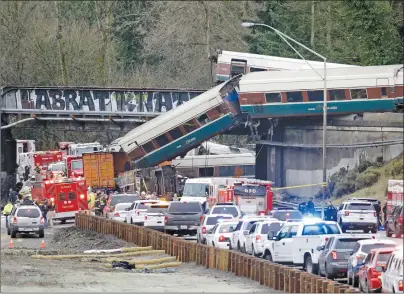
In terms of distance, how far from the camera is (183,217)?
48156mm

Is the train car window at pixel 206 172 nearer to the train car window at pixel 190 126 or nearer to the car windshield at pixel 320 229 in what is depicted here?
the train car window at pixel 190 126

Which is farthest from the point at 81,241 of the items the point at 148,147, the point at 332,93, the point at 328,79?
the point at 332,93

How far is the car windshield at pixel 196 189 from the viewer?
58.8 meters

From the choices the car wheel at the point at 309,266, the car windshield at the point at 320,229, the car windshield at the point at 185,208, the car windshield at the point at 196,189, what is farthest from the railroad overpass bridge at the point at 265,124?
the car windshield at the point at 196,189

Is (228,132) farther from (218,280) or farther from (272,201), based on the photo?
(218,280)

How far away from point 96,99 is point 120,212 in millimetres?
22735

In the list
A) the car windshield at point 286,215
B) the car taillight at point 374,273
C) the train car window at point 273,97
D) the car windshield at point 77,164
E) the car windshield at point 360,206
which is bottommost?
the car taillight at point 374,273

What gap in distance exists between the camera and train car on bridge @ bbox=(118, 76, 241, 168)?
6450 cm

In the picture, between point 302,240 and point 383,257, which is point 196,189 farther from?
point 383,257

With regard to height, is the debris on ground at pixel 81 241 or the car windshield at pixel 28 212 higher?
the car windshield at pixel 28 212

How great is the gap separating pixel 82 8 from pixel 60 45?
61.2 ft

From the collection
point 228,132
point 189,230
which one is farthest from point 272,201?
point 228,132

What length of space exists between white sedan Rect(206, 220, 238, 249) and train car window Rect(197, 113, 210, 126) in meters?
24.4

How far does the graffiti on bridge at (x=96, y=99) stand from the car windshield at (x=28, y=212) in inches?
966
